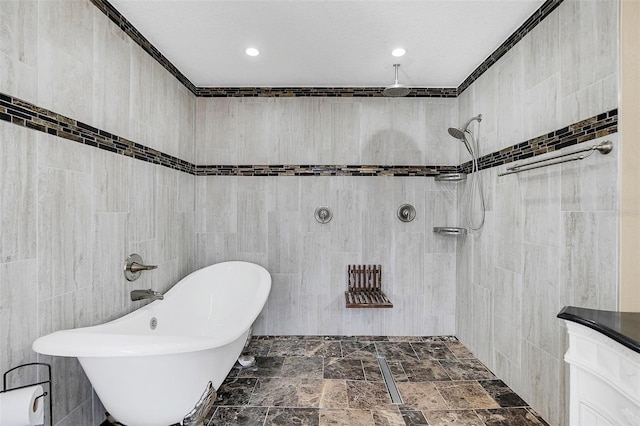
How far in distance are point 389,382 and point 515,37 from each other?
8.38 feet

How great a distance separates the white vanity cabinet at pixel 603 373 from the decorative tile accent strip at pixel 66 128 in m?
2.30

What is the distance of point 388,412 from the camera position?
1.99 meters

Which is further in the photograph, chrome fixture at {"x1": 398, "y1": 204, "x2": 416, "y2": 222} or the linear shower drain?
chrome fixture at {"x1": 398, "y1": 204, "x2": 416, "y2": 222}

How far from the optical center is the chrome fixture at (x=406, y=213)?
3137 mm

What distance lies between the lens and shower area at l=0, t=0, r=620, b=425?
149 cm

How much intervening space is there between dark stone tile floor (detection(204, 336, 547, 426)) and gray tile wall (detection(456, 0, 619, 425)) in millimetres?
214

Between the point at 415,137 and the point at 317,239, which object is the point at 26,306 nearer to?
the point at 317,239

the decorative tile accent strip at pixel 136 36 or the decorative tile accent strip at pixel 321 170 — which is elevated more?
the decorative tile accent strip at pixel 136 36

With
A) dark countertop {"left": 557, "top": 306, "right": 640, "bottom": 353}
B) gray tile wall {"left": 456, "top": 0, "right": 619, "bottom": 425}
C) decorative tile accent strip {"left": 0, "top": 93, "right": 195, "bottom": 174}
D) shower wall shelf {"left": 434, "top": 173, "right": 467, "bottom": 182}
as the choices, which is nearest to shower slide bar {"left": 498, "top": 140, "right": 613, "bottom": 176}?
gray tile wall {"left": 456, "top": 0, "right": 619, "bottom": 425}

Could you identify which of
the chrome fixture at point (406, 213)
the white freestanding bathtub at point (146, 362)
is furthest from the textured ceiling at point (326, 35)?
the white freestanding bathtub at point (146, 362)

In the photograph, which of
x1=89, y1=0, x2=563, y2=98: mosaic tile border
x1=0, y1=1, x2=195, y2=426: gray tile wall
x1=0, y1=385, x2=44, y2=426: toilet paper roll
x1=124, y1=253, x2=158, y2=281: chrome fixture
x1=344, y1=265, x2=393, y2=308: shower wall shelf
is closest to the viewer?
x1=0, y1=385, x2=44, y2=426: toilet paper roll

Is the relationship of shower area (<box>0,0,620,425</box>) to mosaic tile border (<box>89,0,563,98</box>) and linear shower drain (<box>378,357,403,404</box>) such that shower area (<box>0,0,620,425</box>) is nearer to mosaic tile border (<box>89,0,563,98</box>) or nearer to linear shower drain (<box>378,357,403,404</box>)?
mosaic tile border (<box>89,0,563,98</box>)

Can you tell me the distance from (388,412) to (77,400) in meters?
1.72

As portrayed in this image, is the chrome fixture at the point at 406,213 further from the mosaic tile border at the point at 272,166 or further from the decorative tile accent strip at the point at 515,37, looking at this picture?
the decorative tile accent strip at the point at 515,37
